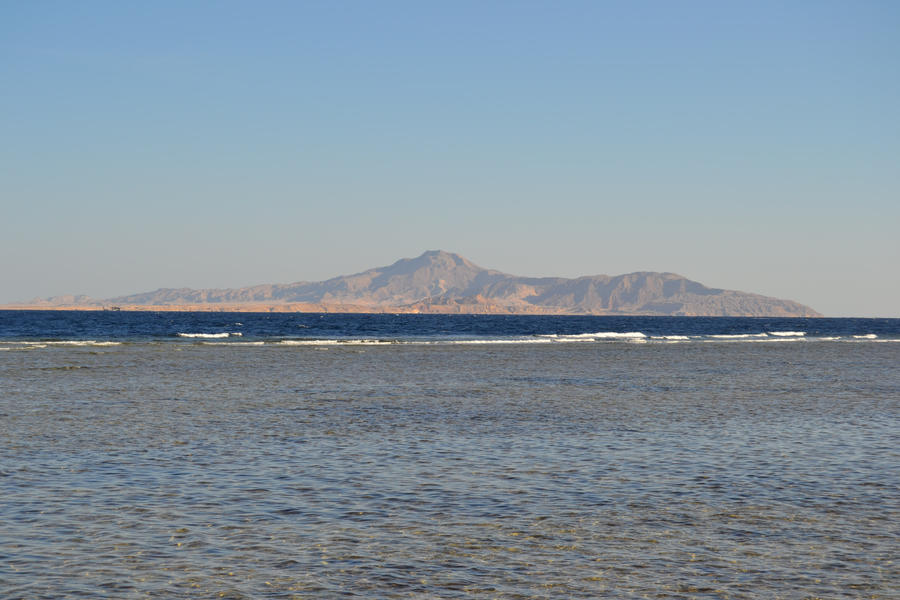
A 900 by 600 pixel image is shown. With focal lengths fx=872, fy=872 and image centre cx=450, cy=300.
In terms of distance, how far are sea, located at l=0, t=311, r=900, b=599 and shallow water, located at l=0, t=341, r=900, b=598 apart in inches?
2.2

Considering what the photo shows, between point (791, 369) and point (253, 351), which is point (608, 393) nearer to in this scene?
point (791, 369)

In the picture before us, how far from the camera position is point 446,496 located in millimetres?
15250

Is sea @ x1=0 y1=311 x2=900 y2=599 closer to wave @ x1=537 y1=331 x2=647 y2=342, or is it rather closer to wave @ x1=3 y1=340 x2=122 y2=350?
wave @ x1=3 y1=340 x2=122 y2=350

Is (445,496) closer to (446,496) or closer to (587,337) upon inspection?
(446,496)

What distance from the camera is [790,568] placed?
11.3m

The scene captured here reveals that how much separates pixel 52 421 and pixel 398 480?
1345 cm

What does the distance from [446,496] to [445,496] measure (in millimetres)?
17

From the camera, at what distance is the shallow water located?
10.8 meters

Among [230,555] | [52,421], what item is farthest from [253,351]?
[230,555]

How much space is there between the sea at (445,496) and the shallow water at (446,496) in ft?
0.19

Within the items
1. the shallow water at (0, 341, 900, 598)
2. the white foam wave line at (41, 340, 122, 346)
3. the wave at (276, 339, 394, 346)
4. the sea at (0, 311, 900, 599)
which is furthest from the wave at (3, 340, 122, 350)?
the sea at (0, 311, 900, 599)

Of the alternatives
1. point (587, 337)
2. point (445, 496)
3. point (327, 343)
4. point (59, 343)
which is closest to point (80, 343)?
point (59, 343)

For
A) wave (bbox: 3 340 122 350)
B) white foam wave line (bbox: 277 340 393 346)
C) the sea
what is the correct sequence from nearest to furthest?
the sea → wave (bbox: 3 340 122 350) → white foam wave line (bbox: 277 340 393 346)

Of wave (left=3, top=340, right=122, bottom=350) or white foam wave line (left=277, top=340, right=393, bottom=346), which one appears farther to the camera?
white foam wave line (left=277, top=340, right=393, bottom=346)
